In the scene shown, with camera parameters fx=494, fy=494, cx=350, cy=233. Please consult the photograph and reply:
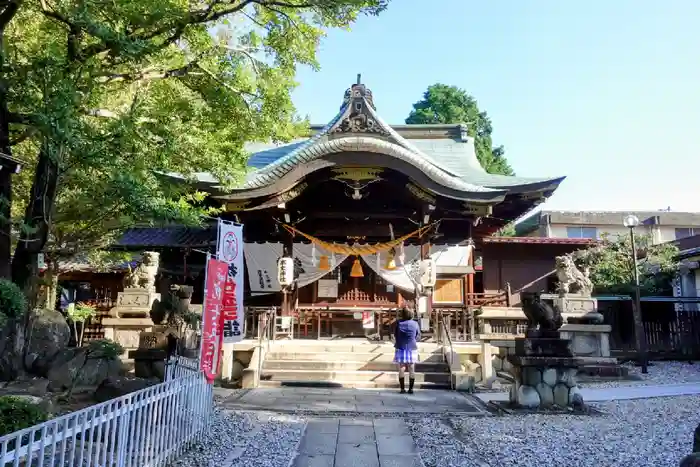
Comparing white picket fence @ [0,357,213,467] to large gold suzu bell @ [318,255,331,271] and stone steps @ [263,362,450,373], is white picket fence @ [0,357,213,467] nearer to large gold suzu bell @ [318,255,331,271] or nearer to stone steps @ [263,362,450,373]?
stone steps @ [263,362,450,373]

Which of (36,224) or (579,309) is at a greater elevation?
(36,224)

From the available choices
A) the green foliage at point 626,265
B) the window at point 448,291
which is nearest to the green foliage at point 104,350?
the window at point 448,291

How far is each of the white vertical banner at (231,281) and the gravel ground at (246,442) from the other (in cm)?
116

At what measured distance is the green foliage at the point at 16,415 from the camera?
366cm

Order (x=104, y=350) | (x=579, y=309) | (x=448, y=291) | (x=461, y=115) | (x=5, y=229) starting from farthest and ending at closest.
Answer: (x=461, y=115) < (x=448, y=291) < (x=579, y=309) < (x=5, y=229) < (x=104, y=350)

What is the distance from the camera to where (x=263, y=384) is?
33.5 ft

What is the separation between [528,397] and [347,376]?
4027mm

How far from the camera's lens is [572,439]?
5969 mm

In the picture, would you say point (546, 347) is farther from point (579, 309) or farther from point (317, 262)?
point (317, 262)

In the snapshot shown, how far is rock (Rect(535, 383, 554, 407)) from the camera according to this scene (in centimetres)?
775

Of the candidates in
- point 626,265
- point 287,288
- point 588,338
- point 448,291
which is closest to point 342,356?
point 287,288

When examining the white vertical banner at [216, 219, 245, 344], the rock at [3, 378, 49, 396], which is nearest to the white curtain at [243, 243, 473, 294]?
the rock at [3, 378, 49, 396]

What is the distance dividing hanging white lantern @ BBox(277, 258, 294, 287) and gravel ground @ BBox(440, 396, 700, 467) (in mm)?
7989

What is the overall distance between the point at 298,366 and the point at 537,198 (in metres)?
8.51
